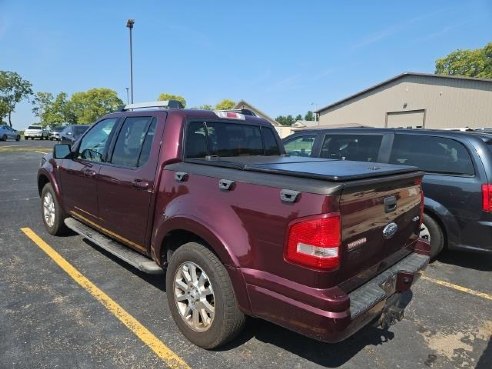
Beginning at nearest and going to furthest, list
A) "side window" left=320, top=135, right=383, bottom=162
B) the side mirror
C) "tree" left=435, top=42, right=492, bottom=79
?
the side mirror
"side window" left=320, top=135, right=383, bottom=162
"tree" left=435, top=42, right=492, bottom=79

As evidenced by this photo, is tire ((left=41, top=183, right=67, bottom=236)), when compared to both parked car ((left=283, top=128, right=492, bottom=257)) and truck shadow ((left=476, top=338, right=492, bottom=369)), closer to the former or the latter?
parked car ((left=283, top=128, right=492, bottom=257))

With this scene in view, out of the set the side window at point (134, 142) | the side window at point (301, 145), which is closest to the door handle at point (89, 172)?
the side window at point (134, 142)

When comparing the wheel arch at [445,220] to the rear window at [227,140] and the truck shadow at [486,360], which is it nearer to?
the truck shadow at [486,360]

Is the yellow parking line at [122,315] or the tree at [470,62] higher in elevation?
the tree at [470,62]

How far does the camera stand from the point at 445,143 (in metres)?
5.18

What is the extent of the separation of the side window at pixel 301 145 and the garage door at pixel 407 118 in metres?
26.0

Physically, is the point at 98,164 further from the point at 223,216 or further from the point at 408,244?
the point at 408,244

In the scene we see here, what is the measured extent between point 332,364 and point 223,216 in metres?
1.39

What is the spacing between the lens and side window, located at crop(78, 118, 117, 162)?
457cm

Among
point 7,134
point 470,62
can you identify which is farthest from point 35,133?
point 470,62

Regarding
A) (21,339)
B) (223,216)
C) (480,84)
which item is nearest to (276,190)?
(223,216)

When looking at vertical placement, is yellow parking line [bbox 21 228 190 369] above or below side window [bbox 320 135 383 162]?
below

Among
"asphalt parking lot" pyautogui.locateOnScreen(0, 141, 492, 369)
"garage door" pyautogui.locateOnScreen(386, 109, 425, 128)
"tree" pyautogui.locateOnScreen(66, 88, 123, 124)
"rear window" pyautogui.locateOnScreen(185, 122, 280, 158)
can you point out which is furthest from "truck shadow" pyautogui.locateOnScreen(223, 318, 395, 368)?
"tree" pyautogui.locateOnScreen(66, 88, 123, 124)

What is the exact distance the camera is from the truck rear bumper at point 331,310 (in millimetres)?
2393
